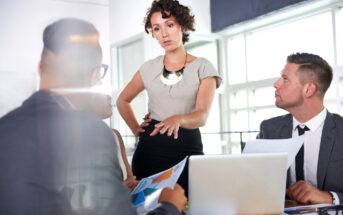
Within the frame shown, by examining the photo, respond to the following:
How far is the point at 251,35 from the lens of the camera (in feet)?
12.4

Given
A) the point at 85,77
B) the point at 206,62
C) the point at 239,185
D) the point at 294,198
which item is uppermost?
the point at 206,62

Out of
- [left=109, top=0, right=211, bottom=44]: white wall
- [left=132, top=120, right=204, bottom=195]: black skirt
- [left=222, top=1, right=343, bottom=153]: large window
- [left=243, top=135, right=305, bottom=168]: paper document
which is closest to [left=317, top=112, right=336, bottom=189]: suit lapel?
[left=243, top=135, right=305, bottom=168]: paper document

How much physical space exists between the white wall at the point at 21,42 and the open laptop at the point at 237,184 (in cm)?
43

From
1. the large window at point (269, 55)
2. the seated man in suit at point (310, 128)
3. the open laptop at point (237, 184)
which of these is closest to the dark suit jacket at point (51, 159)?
the open laptop at point (237, 184)

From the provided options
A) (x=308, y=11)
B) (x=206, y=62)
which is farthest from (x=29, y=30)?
(x=308, y=11)

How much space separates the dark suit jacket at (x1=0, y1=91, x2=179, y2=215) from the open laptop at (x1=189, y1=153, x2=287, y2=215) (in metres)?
0.38

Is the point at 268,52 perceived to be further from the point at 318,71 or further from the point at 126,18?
the point at 126,18

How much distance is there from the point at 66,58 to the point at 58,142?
8 cm

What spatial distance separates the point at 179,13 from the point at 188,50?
307mm

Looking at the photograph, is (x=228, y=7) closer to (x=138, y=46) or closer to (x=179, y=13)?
(x=179, y=13)

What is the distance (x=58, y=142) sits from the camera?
35 cm

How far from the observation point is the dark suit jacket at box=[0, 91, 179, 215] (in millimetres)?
340

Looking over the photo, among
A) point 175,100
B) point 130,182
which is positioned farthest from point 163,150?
point 130,182

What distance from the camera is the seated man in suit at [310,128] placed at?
1254 millimetres
